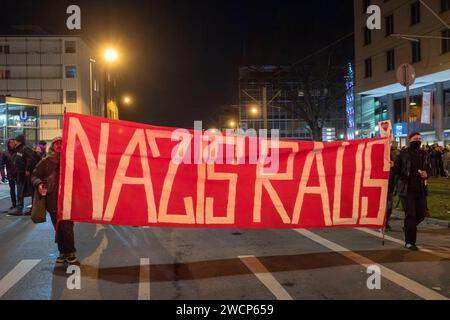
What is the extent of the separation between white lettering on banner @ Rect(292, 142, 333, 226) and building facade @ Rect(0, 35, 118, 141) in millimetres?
53825

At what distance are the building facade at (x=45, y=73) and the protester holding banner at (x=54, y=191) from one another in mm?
52861

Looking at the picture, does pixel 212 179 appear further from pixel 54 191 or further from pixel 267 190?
pixel 54 191

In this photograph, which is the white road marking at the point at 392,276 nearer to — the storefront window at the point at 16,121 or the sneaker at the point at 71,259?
the sneaker at the point at 71,259

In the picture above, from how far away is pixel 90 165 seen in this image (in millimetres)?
7328

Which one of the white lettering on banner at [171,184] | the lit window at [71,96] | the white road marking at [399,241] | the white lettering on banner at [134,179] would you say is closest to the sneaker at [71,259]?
the white lettering on banner at [134,179]

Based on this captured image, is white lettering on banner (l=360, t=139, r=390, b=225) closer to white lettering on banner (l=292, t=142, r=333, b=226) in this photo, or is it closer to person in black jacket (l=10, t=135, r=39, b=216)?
white lettering on banner (l=292, t=142, r=333, b=226)

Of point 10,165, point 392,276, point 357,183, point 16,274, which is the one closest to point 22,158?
point 10,165

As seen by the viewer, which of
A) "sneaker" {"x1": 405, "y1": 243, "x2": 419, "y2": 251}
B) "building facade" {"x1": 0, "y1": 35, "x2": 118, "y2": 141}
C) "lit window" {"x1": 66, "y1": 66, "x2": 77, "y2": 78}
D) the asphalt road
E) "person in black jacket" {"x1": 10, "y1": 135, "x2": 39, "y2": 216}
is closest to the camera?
the asphalt road

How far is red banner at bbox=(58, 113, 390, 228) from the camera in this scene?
24.0ft

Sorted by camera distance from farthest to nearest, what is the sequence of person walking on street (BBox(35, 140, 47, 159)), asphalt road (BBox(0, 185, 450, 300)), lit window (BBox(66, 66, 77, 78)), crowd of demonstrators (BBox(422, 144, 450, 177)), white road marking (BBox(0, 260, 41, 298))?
lit window (BBox(66, 66, 77, 78)) < crowd of demonstrators (BBox(422, 144, 450, 177)) < person walking on street (BBox(35, 140, 47, 159)) < white road marking (BBox(0, 260, 41, 298)) < asphalt road (BBox(0, 185, 450, 300))

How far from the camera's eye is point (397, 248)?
9258 millimetres

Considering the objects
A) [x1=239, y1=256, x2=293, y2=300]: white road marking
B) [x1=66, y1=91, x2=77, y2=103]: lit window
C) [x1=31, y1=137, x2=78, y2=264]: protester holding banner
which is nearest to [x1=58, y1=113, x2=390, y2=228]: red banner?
[x1=31, y1=137, x2=78, y2=264]: protester holding banner

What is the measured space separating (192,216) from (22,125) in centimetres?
3583

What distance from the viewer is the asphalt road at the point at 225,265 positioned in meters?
6.42
